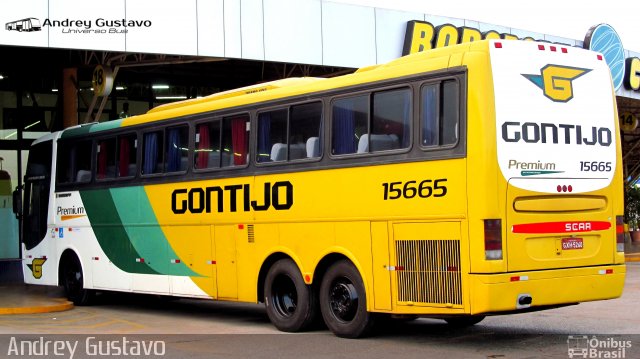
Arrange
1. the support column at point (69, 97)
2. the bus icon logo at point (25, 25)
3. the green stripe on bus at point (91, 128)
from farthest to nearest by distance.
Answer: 1. the support column at point (69, 97)
2. the bus icon logo at point (25, 25)
3. the green stripe on bus at point (91, 128)

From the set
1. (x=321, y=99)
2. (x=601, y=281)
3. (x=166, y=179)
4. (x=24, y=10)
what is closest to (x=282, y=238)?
(x=321, y=99)

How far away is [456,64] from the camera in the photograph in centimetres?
1077

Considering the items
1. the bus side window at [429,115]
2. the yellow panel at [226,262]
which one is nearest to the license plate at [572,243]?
the bus side window at [429,115]

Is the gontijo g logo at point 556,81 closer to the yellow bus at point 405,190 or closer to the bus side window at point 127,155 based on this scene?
the yellow bus at point 405,190

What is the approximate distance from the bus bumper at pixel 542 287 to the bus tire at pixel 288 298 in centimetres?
289

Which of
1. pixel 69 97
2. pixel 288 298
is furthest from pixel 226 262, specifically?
pixel 69 97

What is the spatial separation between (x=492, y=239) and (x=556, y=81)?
7.03 feet

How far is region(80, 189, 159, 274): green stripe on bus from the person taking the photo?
16.1 m

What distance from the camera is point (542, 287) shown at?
1058 cm

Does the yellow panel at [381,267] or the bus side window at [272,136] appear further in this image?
the bus side window at [272,136]

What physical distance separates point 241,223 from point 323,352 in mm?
3520

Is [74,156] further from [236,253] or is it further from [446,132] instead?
[446,132]

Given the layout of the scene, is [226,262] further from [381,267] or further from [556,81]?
[556,81]

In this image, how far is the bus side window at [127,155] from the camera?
16094 mm
